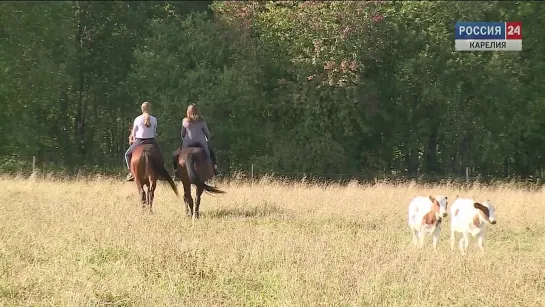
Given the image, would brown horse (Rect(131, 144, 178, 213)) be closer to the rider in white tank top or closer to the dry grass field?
the rider in white tank top

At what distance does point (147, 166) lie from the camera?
1266 cm

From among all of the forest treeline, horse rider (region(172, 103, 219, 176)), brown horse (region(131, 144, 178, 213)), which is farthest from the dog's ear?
the forest treeline

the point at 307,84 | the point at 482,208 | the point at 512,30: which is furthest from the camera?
the point at 512,30

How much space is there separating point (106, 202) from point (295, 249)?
20.6 ft

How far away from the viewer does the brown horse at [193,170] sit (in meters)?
12.6

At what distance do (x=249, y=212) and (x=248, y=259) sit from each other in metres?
5.11

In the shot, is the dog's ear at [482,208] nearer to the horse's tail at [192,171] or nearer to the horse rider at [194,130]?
the horse's tail at [192,171]

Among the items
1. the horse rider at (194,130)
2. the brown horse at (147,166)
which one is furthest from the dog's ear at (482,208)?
the brown horse at (147,166)

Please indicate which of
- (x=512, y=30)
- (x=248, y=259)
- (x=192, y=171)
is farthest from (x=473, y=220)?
(x=512, y=30)

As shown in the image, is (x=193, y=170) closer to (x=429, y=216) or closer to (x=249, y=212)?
(x=249, y=212)

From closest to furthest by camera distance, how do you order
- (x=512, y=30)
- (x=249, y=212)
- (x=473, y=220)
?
(x=473, y=220) → (x=249, y=212) → (x=512, y=30)

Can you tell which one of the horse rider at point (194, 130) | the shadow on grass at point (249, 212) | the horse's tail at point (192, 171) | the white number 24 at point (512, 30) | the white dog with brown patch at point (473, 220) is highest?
the white number 24 at point (512, 30)

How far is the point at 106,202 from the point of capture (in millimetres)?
13719

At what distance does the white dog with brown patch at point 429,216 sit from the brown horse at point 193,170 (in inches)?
175
